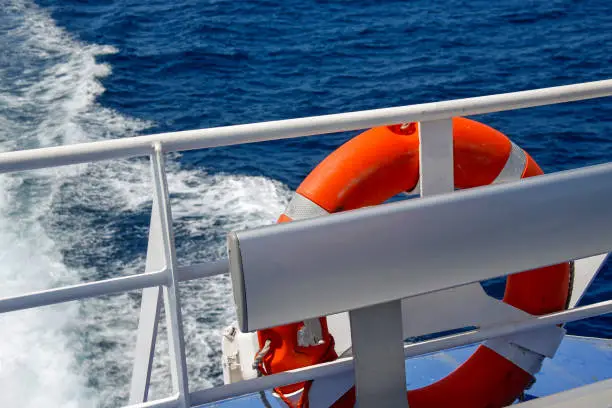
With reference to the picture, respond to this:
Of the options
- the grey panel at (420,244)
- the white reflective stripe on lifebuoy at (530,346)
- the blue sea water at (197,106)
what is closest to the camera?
the grey panel at (420,244)

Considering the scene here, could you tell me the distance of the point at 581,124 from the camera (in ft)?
22.7

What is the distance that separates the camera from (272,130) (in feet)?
4.85

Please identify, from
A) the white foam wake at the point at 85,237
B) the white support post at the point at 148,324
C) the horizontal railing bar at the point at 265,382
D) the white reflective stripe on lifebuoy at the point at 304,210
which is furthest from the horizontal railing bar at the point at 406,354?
the white foam wake at the point at 85,237

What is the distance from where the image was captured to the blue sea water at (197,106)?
4270mm

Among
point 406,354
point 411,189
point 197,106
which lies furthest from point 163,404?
Answer: point 197,106

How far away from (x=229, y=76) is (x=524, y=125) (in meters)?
3.09

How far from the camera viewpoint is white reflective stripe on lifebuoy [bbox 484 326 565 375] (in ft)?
6.38

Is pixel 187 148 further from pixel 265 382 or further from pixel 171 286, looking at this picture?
pixel 265 382

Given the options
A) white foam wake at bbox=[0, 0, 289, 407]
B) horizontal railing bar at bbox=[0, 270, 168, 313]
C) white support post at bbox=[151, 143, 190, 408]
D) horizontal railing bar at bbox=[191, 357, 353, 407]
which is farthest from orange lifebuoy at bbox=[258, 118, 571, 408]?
white foam wake at bbox=[0, 0, 289, 407]

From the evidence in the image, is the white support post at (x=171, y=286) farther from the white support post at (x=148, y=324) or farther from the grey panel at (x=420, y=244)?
the grey panel at (x=420, y=244)

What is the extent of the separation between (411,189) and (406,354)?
16.7 inches

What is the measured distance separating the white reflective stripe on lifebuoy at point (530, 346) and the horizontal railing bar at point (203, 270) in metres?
0.76

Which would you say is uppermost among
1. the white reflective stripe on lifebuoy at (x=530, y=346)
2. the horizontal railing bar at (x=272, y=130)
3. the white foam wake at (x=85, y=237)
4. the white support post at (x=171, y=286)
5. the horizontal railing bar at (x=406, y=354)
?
the horizontal railing bar at (x=272, y=130)

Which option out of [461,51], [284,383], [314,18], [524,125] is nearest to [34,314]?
[284,383]
